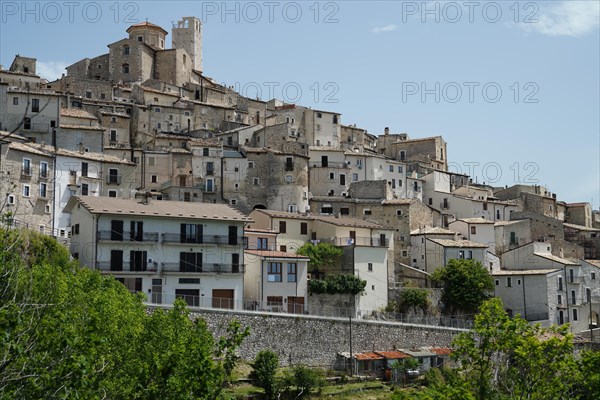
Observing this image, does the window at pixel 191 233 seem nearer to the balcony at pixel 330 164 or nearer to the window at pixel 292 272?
the window at pixel 292 272

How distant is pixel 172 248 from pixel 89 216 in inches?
218

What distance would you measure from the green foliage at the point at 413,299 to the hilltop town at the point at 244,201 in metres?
0.88

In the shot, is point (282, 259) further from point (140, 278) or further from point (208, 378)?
point (208, 378)

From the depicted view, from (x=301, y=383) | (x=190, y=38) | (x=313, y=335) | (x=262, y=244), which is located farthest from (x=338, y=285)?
(x=190, y=38)

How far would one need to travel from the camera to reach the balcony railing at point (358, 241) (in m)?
62.6

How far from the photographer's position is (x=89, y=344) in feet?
59.8

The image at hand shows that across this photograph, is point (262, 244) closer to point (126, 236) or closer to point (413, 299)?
point (126, 236)

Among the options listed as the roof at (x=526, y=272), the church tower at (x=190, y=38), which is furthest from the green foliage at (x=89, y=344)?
the church tower at (x=190, y=38)

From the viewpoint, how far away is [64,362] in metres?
16.1

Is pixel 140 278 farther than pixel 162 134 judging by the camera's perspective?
No

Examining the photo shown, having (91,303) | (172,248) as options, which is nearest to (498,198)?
(172,248)

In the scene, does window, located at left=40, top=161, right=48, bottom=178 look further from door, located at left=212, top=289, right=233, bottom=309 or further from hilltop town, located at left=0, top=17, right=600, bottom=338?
door, located at left=212, top=289, right=233, bottom=309

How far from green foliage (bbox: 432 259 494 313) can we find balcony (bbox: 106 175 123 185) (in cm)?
2776

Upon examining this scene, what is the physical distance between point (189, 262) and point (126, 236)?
4.42m
